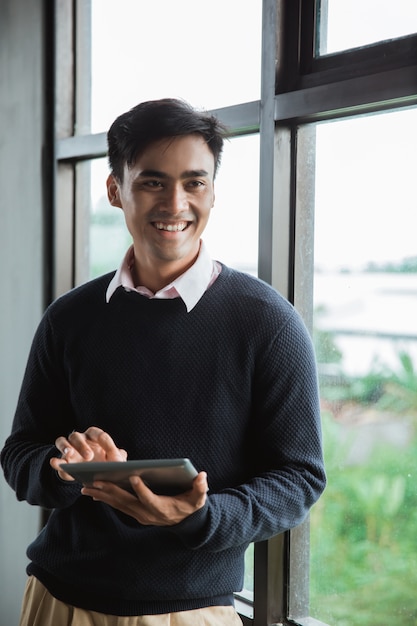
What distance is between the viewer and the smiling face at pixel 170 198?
1.53 metres

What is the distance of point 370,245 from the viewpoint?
1.61 m

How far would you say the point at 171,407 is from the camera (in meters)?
1.51

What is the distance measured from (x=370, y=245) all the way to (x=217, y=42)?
2.40 ft

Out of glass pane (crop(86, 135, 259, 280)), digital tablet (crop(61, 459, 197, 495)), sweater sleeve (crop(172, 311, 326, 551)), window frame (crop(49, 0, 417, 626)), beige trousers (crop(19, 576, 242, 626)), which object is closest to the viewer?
digital tablet (crop(61, 459, 197, 495))

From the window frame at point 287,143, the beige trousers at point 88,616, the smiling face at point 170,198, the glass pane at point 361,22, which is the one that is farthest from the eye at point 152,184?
the beige trousers at point 88,616

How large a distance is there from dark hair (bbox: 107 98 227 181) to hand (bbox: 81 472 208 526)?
2.19 feet

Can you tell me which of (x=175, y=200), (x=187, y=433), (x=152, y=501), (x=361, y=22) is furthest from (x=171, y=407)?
(x=361, y=22)

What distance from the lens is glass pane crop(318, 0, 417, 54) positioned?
152 cm

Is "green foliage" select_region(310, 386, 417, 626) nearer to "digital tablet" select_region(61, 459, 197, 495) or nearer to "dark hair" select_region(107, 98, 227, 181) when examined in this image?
"digital tablet" select_region(61, 459, 197, 495)

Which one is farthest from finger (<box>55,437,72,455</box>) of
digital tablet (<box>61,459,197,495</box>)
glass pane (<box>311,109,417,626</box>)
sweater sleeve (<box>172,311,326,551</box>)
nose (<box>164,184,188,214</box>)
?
glass pane (<box>311,109,417,626</box>)

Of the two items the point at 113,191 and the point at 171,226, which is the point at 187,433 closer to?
the point at 171,226

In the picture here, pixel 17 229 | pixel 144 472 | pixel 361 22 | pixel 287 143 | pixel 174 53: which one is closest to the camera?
pixel 144 472

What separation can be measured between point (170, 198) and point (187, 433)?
1.54 feet

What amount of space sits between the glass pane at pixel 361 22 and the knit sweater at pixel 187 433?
550mm
